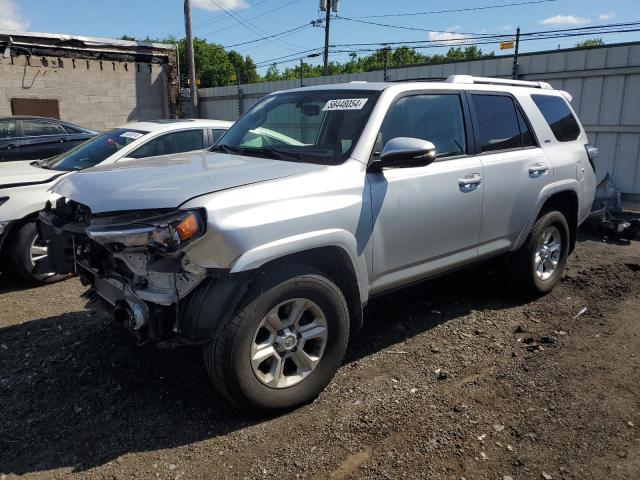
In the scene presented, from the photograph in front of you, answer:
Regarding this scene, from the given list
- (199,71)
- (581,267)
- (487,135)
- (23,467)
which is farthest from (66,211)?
(199,71)

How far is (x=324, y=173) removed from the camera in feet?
10.5

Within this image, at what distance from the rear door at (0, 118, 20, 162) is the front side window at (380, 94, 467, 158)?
28.0ft

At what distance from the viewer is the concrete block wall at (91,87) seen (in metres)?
16.9

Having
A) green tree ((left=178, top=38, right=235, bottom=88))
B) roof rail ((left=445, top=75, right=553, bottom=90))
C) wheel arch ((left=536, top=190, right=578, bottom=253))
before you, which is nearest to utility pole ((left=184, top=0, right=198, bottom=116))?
roof rail ((left=445, top=75, right=553, bottom=90))

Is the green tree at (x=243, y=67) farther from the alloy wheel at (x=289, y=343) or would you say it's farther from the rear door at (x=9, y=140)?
the alloy wheel at (x=289, y=343)

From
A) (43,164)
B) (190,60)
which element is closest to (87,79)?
(190,60)

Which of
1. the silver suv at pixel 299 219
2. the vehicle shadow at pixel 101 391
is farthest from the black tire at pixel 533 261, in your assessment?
the vehicle shadow at pixel 101 391

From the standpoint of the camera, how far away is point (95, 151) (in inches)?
243

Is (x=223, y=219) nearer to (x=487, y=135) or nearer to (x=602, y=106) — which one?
(x=487, y=135)

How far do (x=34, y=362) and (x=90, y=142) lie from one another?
136 inches

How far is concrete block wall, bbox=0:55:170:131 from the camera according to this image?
16.9 metres

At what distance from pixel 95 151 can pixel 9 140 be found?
5.22 m

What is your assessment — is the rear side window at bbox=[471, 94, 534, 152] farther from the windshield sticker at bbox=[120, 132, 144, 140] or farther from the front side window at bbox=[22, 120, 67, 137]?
the front side window at bbox=[22, 120, 67, 137]

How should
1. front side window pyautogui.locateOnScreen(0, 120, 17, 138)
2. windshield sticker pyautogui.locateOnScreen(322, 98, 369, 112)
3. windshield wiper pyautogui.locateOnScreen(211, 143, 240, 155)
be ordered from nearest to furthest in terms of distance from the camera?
windshield sticker pyautogui.locateOnScreen(322, 98, 369, 112), windshield wiper pyautogui.locateOnScreen(211, 143, 240, 155), front side window pyautogui.locateOnScreen(0, 120, 17, 138)
